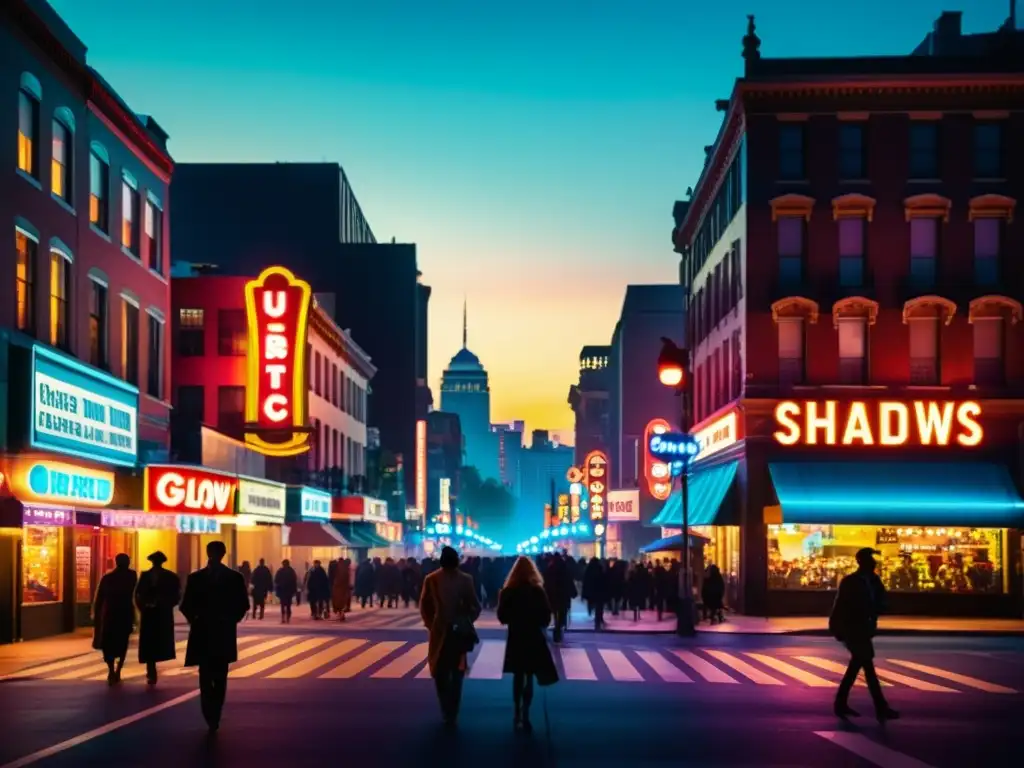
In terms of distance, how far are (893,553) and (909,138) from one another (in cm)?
1251

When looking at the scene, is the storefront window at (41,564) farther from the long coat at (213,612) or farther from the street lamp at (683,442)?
the long coat at (213,612)

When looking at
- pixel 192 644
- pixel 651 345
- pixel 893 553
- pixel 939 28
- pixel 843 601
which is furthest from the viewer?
pixel 651 345

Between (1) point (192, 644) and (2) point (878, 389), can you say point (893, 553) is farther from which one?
(1) point (192, 644)

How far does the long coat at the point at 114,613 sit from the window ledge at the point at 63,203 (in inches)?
511

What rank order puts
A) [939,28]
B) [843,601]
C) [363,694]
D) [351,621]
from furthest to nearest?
[939,28] < [351,621] < [363,694] < [843,601]

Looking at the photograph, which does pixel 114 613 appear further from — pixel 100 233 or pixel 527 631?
pixel 100 233

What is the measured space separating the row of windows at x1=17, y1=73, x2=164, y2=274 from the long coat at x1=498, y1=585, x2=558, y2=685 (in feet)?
59.4

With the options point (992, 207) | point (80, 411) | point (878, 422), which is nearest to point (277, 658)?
point (80, 411)

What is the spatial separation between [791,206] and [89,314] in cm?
2175

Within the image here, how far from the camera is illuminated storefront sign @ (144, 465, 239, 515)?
3547cm

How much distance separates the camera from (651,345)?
10575 cm

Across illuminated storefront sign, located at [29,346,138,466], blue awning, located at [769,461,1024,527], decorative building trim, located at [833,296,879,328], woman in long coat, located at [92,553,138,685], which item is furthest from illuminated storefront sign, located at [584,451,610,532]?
woman in long coat, located at [92,553,138,685]

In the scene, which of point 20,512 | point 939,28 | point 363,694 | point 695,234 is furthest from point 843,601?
point 695,234

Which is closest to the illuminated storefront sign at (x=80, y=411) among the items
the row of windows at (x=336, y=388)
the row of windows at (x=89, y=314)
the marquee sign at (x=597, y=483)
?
the row of windows at (x=89, y=314)
